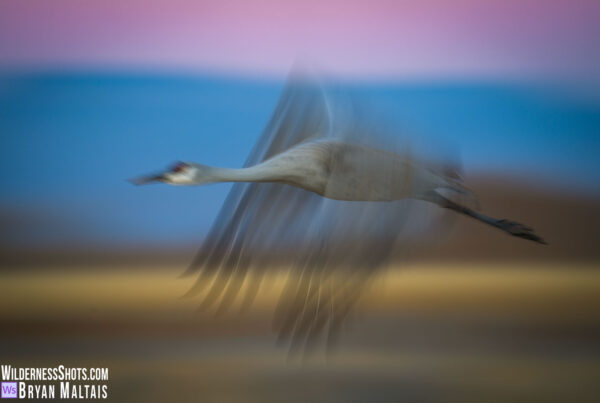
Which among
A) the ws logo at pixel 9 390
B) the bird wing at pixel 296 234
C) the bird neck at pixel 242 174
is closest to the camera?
the bird neck at pixel 242 174

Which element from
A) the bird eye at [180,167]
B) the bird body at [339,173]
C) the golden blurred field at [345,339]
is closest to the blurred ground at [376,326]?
the golden blurred field at [345,339]

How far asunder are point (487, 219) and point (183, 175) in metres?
1.21

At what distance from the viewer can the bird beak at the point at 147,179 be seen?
262 cm

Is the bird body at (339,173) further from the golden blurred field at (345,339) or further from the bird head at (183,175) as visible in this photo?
the golden blurred field at (345,339)

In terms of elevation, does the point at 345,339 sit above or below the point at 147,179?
below

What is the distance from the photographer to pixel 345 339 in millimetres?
2805

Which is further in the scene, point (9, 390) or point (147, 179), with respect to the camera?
point (9, 390)

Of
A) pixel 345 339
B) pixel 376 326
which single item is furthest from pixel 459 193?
pixel 345 339

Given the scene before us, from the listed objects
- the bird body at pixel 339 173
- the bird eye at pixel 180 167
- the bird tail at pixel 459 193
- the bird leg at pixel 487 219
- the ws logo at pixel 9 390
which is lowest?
the ws logo at pixel 9 390

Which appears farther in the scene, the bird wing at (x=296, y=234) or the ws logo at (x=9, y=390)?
the ws logo at (x=9, y=390)

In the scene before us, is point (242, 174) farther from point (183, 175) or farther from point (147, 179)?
point (147, 179)

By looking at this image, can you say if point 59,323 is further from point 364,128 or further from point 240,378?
point 364,128

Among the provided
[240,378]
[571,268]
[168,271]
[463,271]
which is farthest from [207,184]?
[571,268]

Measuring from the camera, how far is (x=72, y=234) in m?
2.88
